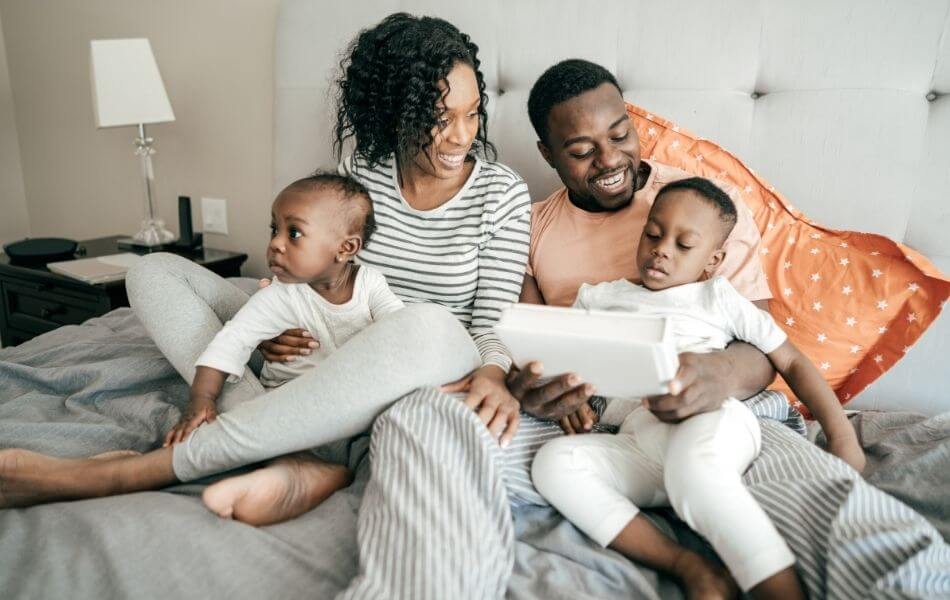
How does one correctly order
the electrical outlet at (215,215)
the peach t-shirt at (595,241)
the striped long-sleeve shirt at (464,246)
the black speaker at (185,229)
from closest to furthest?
the peach t-shirt at (595,241) < the striped long-sleeve shirt at (464,246) < the black speaker at (185,229) < the electrical outlet at (215,215)

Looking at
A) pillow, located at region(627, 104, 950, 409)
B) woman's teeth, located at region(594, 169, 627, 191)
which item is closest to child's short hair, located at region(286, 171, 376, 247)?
woman's teeth, located at region(594, 169, 627, 191)

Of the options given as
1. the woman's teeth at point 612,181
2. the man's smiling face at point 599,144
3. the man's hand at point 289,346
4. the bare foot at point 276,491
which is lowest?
the bare foot at point 276,491

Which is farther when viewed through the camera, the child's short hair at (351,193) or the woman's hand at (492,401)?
the child's short hair at (351,193)

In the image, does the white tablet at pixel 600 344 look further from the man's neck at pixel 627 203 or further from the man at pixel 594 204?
the man's neck at pixel 627 203

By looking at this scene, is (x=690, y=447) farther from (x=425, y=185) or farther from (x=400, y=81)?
(x=400, y=81)

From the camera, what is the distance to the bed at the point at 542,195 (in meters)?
0.73

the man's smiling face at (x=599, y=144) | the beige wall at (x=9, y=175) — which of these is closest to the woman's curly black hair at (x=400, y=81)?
the man's smiling face at (x=599, y=144)

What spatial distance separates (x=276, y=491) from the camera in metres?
0.85

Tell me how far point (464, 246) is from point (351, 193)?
0.24 meters

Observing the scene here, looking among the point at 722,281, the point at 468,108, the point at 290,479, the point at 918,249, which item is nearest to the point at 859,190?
the point at 918,249

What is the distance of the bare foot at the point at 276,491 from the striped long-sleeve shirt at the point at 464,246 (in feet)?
1.40

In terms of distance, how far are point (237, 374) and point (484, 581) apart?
0.59 m

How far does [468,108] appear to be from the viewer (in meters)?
1.24

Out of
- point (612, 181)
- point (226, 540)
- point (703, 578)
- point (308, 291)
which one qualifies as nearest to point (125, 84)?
point (308, 291)
